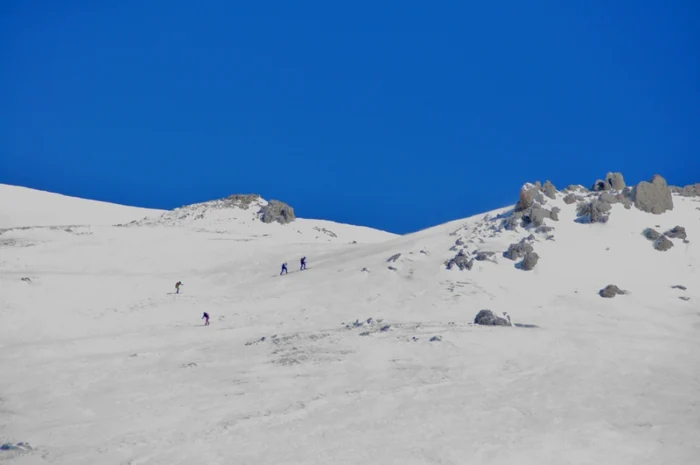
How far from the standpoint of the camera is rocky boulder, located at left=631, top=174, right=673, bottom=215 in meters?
45.9

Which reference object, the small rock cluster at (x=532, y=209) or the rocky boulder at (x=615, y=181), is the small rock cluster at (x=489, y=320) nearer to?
the small rock cluster at (x=532, y=209)

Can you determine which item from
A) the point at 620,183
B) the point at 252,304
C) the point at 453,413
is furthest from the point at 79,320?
the point at 620,183

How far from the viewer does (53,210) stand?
85.7m

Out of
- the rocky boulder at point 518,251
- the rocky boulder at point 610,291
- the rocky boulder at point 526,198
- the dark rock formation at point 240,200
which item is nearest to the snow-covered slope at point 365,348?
the rocky boulder at point 518,251

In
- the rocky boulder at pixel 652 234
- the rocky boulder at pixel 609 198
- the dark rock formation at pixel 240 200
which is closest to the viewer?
the rocky boulder at pixel 652 234

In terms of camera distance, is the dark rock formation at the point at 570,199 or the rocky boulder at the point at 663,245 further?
the dark rock formation at the point at 570,199

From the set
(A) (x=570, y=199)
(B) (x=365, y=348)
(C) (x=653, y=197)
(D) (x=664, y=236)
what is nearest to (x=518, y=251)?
(A) (x=570, y=199)

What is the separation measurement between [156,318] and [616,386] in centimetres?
2311

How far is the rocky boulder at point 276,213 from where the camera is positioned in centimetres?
7281

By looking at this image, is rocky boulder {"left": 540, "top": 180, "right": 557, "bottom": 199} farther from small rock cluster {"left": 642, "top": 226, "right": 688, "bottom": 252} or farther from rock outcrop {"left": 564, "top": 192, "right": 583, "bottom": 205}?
small rock cluster {"left": 642, "top": 226, "right": 688, "bottom": 252}

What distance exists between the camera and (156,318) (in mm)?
35438

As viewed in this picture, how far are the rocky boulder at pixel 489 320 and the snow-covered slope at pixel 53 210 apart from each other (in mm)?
60257

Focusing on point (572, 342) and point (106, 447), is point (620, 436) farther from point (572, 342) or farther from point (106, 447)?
point (106, 447)

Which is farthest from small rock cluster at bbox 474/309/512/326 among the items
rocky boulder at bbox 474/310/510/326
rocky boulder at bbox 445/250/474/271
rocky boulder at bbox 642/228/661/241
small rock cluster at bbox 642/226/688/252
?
rocky boulder at bbox 642/228/661/241
